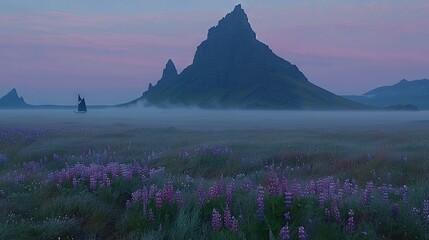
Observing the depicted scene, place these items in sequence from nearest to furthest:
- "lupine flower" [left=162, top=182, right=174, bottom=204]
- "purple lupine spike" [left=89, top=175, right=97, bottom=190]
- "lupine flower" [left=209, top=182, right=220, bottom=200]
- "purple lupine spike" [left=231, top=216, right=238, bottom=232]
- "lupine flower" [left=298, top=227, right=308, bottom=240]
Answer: "lupine flower" [left=298, top=227, right=308, bottom=240]
"purple lupine spike" [left=231, top=216, right=238, bottom=232]
"lupine flower" [left=162, top=182, right=174, bottom=204]
"lupine flower" [left=209, top=182, right=220, bottom=200]
"purple lupine spike" [left=89, top=175, right=97, bottom=190]

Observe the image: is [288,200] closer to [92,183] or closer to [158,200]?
[158,200]

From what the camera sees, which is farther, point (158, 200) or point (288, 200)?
point (158, 200)

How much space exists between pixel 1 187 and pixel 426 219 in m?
7.77

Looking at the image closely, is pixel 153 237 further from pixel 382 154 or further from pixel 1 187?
pixel 382 154

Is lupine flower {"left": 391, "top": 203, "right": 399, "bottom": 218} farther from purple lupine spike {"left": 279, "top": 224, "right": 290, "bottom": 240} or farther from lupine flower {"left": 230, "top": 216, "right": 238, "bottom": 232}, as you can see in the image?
lupine flower {"left": 230, "top": 216, "right": 238, "bottom": 232}

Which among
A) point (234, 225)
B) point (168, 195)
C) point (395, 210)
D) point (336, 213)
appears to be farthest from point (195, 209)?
point (395, 210)

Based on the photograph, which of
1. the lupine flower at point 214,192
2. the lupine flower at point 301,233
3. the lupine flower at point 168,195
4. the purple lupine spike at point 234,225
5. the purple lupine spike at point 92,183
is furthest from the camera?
the purple lupine spike at point 92,183

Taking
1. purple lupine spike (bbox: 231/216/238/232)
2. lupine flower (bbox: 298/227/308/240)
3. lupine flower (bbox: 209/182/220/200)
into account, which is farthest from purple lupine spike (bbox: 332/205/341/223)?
lupine flower (bbox: 209/182/220/200)

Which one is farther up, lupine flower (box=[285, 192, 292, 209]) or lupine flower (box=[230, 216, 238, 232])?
lupine flower (box=[285, 192, 292, 209])

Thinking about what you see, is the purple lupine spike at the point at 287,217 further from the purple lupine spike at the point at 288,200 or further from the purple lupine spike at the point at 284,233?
the purple lupine spike at the point at 284,233

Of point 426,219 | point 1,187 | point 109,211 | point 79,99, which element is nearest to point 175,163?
point 1,187

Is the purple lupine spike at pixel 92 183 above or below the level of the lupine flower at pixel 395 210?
above

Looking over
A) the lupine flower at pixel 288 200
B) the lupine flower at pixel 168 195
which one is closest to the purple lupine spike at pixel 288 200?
the lupine flower at pixel 288 200

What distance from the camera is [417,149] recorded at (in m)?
17.8
